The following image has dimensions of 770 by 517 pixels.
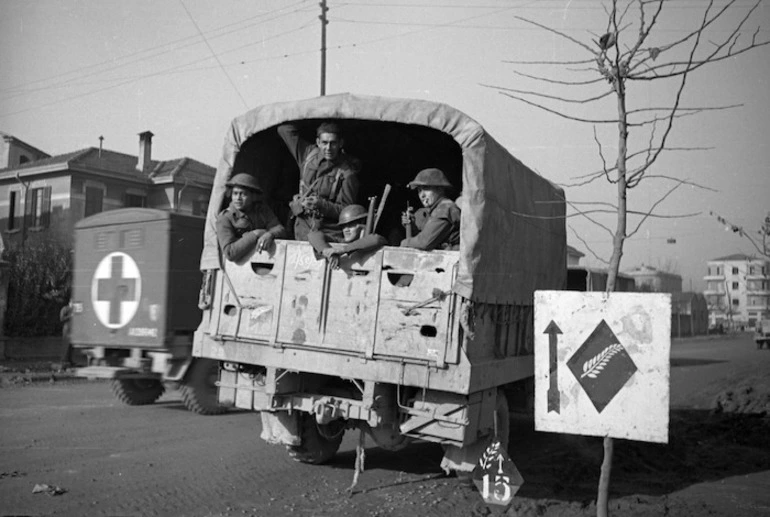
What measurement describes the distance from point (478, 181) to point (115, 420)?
687 centimetres

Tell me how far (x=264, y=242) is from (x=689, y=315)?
60.5 meters

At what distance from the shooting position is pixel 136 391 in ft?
38.2

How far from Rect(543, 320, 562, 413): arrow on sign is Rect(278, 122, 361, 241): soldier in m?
3.27

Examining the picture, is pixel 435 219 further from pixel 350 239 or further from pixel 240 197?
pixel 240 197

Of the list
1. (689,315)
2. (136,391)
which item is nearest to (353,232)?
(136,391)

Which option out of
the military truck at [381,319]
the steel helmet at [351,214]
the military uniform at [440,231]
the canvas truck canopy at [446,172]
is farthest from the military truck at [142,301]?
the military uniform at [440,231]

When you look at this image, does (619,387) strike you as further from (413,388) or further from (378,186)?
(378,186)

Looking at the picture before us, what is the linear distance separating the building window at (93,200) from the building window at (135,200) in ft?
4.05

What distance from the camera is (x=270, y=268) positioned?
673cm

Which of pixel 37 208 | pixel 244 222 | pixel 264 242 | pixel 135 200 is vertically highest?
pixel 135 200

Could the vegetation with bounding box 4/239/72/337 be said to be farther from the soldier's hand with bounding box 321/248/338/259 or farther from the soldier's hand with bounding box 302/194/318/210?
the soldier's hand with bounding box 321/248/338/259

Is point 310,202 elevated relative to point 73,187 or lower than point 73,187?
lower

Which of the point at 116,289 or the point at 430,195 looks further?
the point at 116,289

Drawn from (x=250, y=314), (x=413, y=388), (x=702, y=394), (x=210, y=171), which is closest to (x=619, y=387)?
(x=413, y=388)
